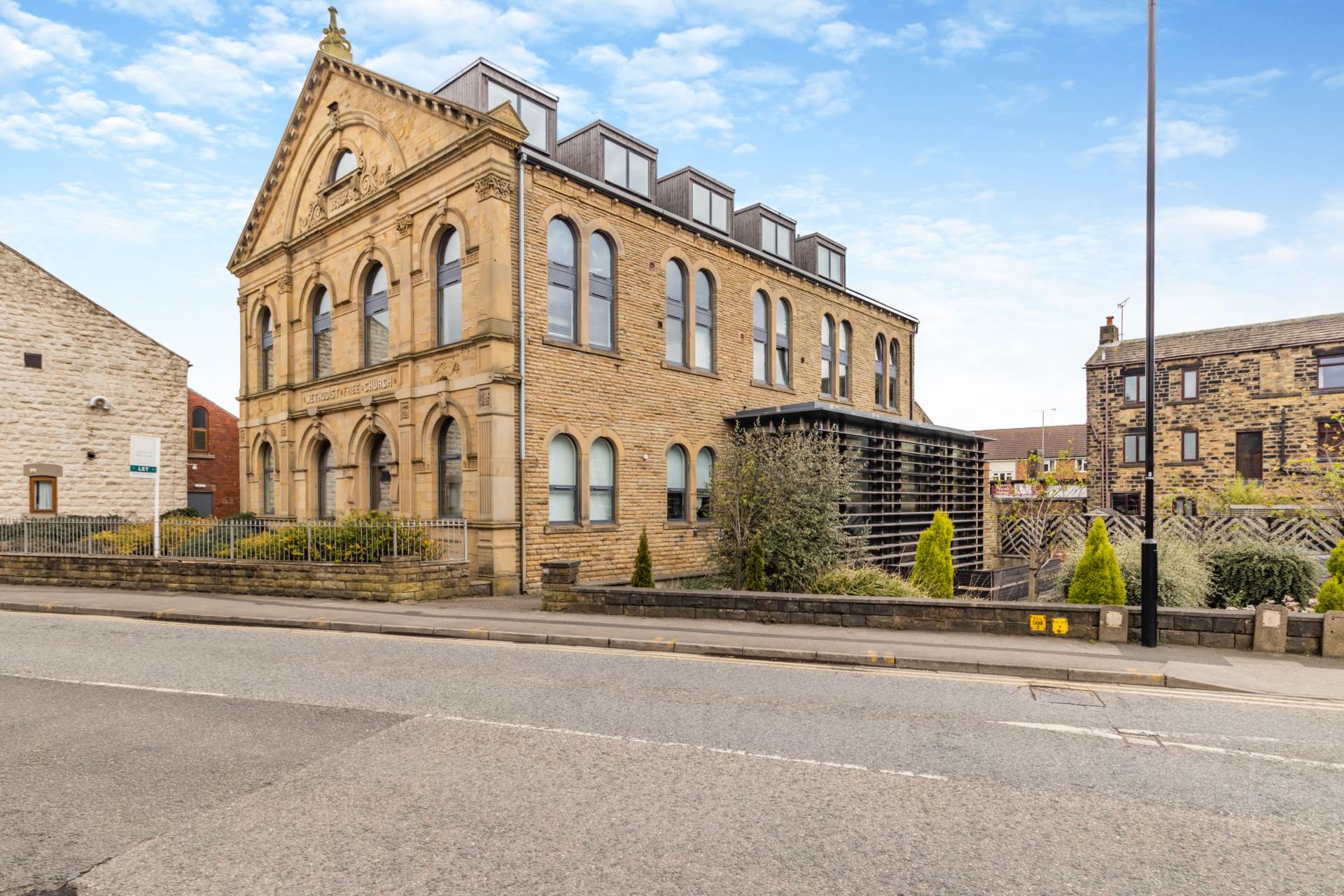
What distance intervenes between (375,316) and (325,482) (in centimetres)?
552

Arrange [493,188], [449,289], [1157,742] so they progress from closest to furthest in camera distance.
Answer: [1157,742] → [493,188] → [449,289]

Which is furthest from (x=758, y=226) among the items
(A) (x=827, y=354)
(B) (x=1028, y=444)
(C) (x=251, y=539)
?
(B) (x=1028, y=444)

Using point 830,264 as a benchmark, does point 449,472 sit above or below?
below

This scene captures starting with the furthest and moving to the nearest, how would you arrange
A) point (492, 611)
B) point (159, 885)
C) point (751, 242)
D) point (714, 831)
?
point (751, 242) → point (492, 611) → point (714, 831) → point (159, 885)

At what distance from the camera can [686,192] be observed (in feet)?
74.3

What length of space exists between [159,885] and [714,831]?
2991mm

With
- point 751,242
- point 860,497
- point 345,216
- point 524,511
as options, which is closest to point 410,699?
point 524,511

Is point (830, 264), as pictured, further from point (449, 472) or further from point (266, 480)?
point (266, 480)

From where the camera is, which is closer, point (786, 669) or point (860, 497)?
point (786, 669)

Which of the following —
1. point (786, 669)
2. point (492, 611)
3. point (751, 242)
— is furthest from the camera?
point (751, 242)

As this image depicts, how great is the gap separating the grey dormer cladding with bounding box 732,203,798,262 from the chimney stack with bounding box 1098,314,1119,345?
20.4m

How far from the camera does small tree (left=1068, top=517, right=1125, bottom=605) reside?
12102 millimetres

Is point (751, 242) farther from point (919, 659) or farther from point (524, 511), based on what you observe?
point (919, 659)

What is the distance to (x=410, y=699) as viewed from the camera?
7.49m
